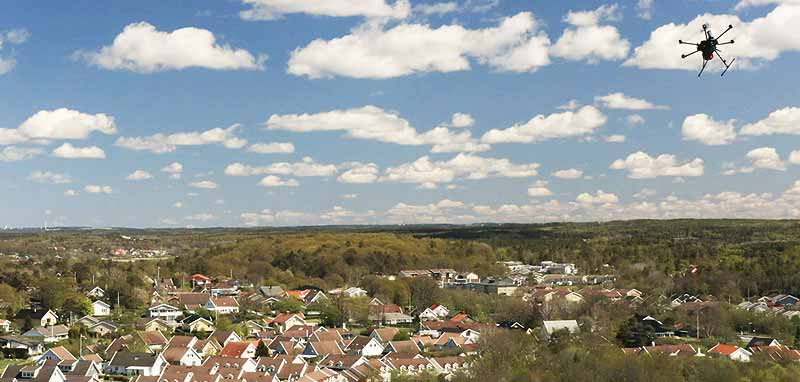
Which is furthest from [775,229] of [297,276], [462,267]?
[297,276]

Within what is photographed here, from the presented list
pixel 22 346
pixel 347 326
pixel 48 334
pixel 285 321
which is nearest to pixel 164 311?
pixel 285 321

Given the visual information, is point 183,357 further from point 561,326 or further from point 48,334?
point 561,326

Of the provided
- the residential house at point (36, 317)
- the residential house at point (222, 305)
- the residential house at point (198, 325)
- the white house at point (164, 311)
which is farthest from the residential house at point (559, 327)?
the residential house at point (36, 317)

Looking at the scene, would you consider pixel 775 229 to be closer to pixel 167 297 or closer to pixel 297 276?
pixel 297 276

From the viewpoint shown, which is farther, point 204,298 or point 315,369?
point 204,298

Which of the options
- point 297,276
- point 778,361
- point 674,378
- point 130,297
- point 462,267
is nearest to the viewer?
point 674,378

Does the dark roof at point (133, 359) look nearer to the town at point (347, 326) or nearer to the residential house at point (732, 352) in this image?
the town at point (347, 326)

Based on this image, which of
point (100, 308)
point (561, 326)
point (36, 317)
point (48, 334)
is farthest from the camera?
point (100, 308)
